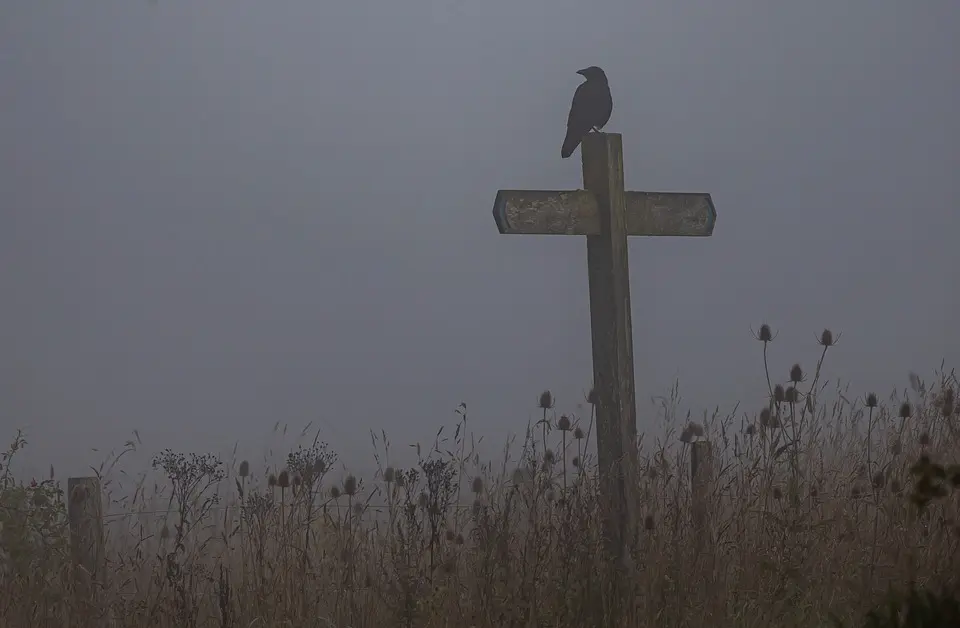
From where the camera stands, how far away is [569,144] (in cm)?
586

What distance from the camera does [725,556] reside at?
4.53m

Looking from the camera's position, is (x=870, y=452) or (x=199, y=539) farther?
(x=870, y=452)

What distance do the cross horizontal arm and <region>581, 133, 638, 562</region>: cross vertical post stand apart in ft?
0.25

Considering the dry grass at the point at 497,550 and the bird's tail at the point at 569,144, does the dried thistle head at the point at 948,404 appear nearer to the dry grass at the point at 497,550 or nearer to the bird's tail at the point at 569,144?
the dry grass at the point at 497,550

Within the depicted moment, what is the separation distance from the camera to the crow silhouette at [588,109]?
18.9 feet

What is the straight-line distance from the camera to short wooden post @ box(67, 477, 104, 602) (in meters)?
5.09

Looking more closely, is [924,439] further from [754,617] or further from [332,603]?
[332,603]

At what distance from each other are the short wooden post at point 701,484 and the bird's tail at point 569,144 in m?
1.75

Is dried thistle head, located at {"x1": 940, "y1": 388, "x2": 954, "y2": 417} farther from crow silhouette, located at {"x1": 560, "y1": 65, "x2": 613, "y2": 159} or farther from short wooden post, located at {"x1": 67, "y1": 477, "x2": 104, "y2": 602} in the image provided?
short wooden post, located at {"x1": 67, "y1": 477, "x2": 104, "y2": 602}

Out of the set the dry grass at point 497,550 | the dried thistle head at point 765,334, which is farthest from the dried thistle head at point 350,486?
the dried thistle head at point 765,334

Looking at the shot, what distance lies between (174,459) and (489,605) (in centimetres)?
141

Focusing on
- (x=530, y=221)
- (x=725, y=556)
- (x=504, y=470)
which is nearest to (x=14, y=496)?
Result: (x=504, y=470)

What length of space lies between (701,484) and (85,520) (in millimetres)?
2975

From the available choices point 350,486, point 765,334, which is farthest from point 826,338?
point 350,486
